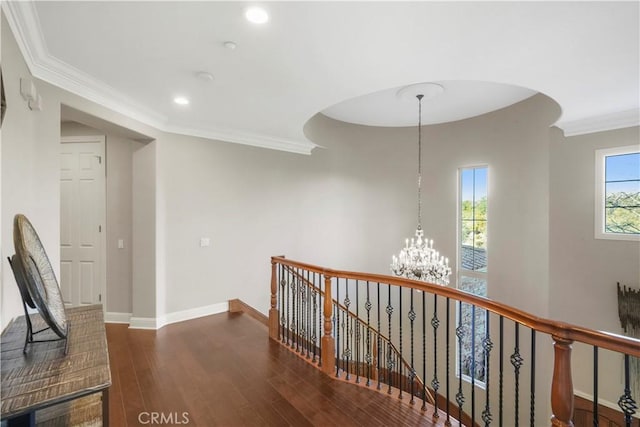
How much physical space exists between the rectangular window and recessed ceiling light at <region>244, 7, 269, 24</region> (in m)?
4.72

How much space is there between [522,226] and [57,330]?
5.59 metres

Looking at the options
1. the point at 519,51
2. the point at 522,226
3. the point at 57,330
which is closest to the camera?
the point at 57,330

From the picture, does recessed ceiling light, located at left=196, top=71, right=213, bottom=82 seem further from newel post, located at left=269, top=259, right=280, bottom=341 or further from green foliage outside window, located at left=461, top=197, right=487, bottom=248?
green foliage outside window, located at left=461, top=197, right=487, bottom=248

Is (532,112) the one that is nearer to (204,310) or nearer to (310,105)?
(310,105)

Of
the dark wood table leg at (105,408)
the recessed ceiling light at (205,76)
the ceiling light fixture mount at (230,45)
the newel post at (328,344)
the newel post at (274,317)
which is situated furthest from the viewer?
the newel post at (274,317)

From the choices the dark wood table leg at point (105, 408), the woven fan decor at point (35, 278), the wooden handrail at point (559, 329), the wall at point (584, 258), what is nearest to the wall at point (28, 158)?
the woven fan decor at point (35, 278)

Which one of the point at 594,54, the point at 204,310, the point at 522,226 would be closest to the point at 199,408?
the point at 204,310

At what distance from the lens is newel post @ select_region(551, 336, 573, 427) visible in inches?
54.1

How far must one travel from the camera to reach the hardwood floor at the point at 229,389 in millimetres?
2115

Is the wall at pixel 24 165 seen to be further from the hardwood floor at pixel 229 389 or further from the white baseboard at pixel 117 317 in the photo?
the white baseboard at pixel 117 317

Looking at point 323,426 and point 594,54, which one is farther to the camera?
point 594,54

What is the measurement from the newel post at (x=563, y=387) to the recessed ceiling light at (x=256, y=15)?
245 centimetres

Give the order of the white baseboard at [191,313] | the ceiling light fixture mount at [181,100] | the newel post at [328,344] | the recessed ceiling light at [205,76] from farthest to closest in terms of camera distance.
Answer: the white baseboard at [191,313] < the ceiling light fixture mount at [181,100] < the newel post at [328,344] < the recessed ceiling light at [205,76]

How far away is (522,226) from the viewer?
458 centimetres
